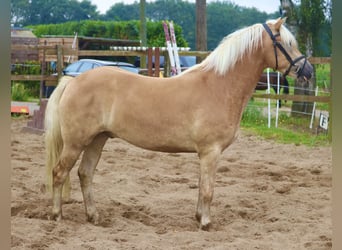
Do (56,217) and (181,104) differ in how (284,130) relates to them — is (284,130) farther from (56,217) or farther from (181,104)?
(56,217)

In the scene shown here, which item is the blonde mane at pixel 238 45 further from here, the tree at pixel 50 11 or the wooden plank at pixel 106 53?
the tree at pixel 50 11

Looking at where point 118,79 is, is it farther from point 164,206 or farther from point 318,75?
point 318,75

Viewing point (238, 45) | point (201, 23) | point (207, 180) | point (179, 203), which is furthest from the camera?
point (201, 23)

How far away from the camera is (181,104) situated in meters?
3.82

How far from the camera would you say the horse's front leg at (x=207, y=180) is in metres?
3.74

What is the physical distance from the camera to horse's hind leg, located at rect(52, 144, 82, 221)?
13.0 ft

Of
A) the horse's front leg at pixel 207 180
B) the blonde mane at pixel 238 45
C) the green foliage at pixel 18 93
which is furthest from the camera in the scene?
the green foliage at pixel 18 93

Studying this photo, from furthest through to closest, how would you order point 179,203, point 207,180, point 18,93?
point 18,93
point 179,203
point 207,180

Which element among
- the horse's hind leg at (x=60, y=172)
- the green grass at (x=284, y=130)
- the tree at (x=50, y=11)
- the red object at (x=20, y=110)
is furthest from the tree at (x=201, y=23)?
the tree at (x=50, y=11)

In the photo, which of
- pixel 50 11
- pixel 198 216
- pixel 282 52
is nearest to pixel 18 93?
pixel 198 216

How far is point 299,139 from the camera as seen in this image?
8570mm

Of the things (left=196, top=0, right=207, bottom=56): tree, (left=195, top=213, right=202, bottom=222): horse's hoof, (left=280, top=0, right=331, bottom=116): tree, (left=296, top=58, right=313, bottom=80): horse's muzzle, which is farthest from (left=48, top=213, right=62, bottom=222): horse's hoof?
(left=196, top=0, right=207, bottom=56): tree

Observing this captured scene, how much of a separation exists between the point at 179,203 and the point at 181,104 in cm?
118

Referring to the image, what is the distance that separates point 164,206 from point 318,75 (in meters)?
7.97
